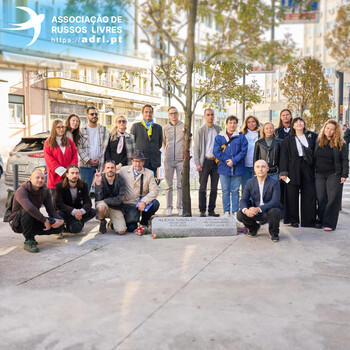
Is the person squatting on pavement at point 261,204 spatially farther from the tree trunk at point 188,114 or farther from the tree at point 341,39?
the tree at point 341,39

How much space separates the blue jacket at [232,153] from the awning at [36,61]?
3.83 meters

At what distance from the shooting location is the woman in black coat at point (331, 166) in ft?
23.4

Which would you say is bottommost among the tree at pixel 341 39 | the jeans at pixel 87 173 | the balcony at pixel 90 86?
the jeans at pixel 87 173

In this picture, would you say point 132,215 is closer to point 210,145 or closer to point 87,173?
point 87,173

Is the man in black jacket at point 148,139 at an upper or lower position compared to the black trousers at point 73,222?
upper

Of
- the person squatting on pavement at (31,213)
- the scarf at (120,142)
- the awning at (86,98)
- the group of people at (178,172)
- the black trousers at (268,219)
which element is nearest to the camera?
the person squatting on pavement at (31,213)

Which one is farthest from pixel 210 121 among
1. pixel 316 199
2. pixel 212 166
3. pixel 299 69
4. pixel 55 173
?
pixel 299 69

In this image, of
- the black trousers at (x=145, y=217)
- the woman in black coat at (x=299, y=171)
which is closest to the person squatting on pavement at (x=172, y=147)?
the black trousers at (x=145, y=217)

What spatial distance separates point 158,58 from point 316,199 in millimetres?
3439

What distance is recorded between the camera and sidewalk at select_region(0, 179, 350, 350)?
3.37 meters

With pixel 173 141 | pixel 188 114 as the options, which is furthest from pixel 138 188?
pixel 188 114

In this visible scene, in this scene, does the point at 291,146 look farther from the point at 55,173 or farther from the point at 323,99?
the point at 323,99

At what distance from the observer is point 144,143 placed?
320 inches

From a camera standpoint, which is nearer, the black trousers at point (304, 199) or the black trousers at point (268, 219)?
the black trousers at point (268, 219)
